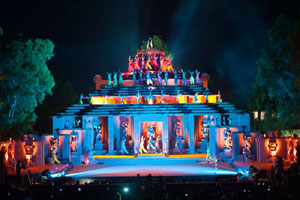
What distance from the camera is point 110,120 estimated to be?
27719 mm

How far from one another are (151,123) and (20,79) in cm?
1034

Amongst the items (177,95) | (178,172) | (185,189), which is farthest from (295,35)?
(185,189)

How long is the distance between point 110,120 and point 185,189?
1403 cm

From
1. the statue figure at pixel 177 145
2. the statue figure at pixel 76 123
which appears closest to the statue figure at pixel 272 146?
the statue figure at pixel 177 145

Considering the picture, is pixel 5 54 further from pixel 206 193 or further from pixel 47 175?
pixel 206 193

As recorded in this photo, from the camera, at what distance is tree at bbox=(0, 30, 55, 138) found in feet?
96.5

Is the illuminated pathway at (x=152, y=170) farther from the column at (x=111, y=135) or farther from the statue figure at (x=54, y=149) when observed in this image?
the column at (x=111, y=135)

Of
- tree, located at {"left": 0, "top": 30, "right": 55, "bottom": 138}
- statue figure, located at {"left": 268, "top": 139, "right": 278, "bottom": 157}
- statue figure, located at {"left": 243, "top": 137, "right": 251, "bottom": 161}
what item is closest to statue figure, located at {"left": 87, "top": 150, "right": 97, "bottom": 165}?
tree, located at {"left": 0, "top": 30, "right": 55, "bottom": 138}

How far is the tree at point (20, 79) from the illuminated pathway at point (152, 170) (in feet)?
29.7

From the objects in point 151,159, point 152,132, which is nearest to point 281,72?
point 152,132

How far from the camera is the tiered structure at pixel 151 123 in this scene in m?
25.9

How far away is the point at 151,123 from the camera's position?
2891 cm

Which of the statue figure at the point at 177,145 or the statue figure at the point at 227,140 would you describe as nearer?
the statue figure at the point at 227,140

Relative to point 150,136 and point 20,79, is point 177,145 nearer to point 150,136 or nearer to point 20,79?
point 150,136
